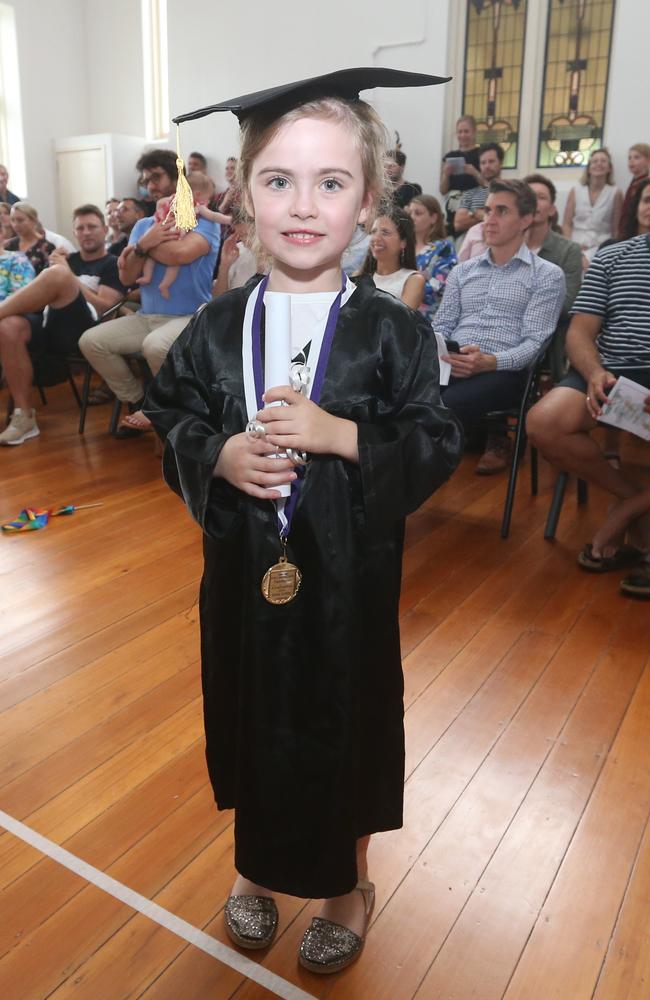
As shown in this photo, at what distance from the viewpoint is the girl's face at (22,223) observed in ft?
17.1

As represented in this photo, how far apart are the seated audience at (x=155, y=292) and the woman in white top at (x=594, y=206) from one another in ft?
13.6

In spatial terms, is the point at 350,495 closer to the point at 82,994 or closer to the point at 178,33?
the point at 82,994

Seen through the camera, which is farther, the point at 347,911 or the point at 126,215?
the point at 126,215

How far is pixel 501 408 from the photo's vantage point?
133 inches

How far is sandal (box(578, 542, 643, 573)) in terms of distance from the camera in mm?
2887

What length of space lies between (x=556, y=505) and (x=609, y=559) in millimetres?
345

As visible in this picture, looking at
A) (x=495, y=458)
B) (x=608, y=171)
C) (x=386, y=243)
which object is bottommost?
(x=495, y=458)

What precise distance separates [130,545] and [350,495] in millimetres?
2126

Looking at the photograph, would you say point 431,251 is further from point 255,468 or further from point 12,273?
point 255,468

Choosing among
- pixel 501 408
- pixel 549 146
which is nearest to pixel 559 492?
pixel 501 408

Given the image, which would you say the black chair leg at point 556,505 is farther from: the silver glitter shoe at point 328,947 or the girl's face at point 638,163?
the girl's face at point 638,163

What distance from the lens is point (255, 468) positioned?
1023mm

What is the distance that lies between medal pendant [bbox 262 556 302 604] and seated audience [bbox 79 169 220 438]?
292cm

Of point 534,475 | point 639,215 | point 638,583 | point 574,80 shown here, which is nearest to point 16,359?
point 534,475
